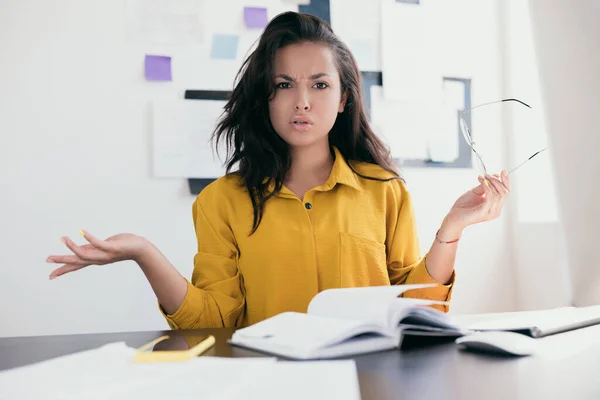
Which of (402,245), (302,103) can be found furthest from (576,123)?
(302,103)

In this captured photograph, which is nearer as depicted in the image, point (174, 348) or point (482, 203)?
point (174, 348)

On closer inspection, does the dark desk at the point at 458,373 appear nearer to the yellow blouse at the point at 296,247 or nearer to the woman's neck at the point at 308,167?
the yellow blouse at the point at 296,247

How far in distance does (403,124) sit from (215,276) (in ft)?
4.27

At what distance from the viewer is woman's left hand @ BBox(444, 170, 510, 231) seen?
1090 millimetres

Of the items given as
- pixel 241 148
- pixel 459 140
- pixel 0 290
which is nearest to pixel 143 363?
pixel 241 148

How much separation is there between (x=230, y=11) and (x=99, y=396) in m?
1.93

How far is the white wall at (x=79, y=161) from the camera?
2.06 m

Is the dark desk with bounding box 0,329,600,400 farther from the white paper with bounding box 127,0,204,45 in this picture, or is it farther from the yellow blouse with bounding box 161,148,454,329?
the white paper with bounding box 127,0,204,45

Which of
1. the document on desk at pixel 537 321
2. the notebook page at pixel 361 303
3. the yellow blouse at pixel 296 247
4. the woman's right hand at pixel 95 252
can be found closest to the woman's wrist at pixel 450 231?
the yellow blouse at pixel 296 247

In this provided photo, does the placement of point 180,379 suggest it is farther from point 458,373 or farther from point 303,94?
point 303,94

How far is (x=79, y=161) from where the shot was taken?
211 cm

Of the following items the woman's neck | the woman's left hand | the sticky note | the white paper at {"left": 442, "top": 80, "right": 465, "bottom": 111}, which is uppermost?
the sticky note

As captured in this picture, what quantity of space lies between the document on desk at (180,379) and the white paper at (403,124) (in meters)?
1.80

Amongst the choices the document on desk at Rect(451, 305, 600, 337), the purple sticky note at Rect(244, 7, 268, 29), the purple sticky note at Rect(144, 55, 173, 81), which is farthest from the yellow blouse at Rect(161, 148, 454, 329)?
the purple sticky note at Rect(244, 7, 268, 29)
